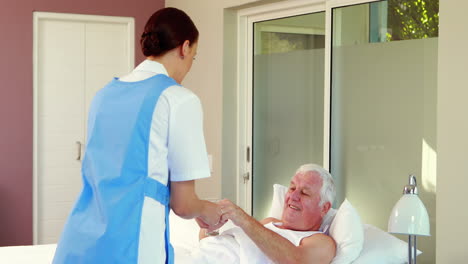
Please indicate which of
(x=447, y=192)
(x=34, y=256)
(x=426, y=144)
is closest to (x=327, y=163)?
(x=426, y=144)

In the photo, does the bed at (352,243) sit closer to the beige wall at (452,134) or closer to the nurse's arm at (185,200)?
the beige wall at (452,134)

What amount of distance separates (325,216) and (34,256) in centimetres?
137

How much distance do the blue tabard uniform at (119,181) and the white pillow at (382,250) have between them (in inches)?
45.3

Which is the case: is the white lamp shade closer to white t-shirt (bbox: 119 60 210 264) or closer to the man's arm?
the man's arm

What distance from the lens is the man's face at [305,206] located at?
110 inches

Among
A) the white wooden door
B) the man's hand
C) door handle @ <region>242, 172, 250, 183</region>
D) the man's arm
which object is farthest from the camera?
the white wooden door

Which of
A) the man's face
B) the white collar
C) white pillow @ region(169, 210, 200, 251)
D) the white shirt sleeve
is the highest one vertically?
the white collar

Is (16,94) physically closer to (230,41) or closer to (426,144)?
(230,41)

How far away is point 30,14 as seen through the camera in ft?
17.6

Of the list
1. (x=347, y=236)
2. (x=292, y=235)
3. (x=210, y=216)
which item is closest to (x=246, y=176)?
(x=292, y=235)

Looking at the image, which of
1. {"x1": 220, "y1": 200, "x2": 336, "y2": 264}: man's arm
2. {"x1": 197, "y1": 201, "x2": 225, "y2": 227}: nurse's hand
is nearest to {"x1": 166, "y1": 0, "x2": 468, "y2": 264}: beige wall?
{"x1": 220, "y1": 200, "x2": 336, "y2": 264}: man's arm

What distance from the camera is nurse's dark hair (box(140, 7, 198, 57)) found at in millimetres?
1767

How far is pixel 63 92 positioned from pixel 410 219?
3876mm

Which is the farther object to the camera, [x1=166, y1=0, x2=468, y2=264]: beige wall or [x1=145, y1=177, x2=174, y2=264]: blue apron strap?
[x1=166, y1=0, x2=468, y2=264]: beige wall
